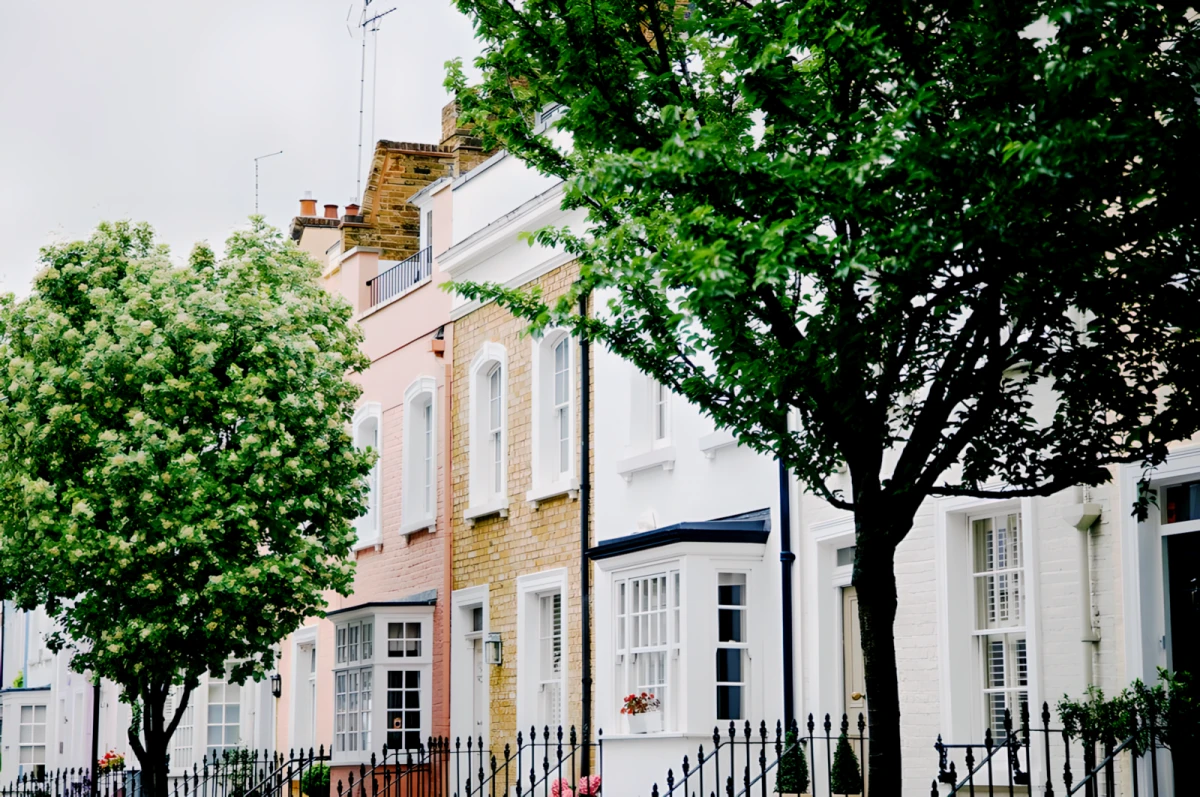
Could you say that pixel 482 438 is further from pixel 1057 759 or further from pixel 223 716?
pixel 1057 759

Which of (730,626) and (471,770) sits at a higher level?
(730,626)

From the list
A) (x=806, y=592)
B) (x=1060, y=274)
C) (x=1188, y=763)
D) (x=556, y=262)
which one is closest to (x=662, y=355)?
(x=1060, y=274)

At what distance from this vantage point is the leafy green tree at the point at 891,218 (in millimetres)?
7980

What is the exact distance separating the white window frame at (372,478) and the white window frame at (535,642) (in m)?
4.95

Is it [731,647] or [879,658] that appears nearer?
[879,658]

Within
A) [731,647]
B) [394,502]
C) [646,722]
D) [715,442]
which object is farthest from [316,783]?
[715,442]

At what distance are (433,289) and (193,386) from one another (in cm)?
539

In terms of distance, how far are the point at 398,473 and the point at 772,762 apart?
10904 mm

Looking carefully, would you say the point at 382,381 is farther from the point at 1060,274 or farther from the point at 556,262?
the point at 1060,274

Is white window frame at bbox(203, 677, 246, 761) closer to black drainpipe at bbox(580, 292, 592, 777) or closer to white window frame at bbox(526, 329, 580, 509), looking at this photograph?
white window frame at bbox(526, 329, 580, 509)

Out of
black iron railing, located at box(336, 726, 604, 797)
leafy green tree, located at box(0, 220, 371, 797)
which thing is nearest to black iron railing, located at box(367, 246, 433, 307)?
leafy green tree, located at box(0, 220, 371, 797)

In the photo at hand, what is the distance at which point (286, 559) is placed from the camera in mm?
19969

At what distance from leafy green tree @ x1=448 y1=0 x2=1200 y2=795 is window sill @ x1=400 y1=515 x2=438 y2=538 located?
13.5 m

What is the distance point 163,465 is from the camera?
64.5 ft
